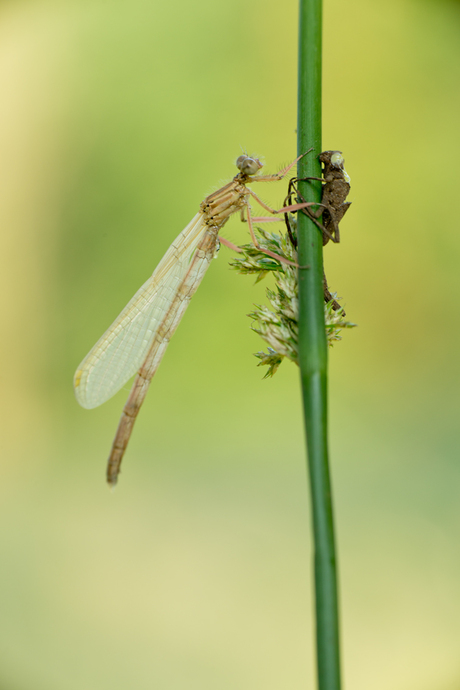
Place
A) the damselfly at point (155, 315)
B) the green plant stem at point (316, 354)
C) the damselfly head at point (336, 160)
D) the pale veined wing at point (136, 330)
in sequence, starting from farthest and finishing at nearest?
1. the pale veined wing at point (136, 330)
2. the damselfly at point (155, 315)
3. the damselfly head at point (336, 160)
4. the green plant stem at point (316, 354)

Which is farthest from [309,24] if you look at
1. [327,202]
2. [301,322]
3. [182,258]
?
[182,258]

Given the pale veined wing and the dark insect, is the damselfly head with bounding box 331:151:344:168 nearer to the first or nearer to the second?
the dark insect

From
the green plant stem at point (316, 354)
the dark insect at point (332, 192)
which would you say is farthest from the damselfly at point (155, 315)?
the green plant stem at point (316, 354)

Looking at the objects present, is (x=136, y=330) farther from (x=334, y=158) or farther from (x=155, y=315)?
(x=334, y=158)

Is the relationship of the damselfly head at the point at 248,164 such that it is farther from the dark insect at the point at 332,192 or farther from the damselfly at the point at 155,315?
the dark insect at the point at 332,192

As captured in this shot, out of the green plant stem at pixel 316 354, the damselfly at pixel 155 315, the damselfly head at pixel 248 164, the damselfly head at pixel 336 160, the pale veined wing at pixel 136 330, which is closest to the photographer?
the green plant stem at pixel 316 354

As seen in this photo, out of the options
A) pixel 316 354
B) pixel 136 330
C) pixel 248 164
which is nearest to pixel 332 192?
pixel 316 354
